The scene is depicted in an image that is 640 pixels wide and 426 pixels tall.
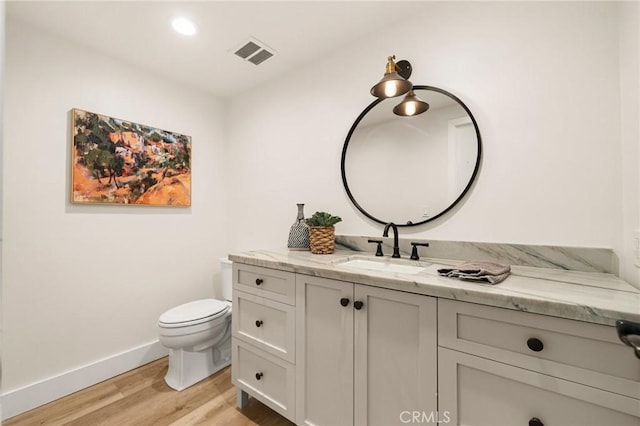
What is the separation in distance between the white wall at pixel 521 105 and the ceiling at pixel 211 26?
15cm

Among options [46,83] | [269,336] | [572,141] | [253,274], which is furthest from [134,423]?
[572,141]

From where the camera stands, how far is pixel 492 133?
4.69ft

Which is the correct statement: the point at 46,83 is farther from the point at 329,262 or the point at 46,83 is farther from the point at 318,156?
the point at 329,262

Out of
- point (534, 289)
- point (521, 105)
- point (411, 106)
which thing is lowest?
point (534, 289)

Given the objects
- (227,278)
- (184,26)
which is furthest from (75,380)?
(184,26)

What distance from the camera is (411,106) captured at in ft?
5.44

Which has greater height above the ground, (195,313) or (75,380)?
(195,313)

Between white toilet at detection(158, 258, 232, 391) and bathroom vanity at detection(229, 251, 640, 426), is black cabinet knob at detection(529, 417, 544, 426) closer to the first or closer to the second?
bathroom vanity at detection(229, 251, 640, 426)

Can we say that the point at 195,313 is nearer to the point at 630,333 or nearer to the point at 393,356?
the point at 393,356

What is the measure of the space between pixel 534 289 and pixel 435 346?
0.38 m

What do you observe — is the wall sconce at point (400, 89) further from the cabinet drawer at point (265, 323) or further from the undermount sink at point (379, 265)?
the cabinet drawer at point (265, 323)

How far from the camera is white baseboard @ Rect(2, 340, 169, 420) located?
1.66 m

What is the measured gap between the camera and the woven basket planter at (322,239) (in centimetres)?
176

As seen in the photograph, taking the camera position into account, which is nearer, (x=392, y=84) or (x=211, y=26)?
(x=392, y=84)
